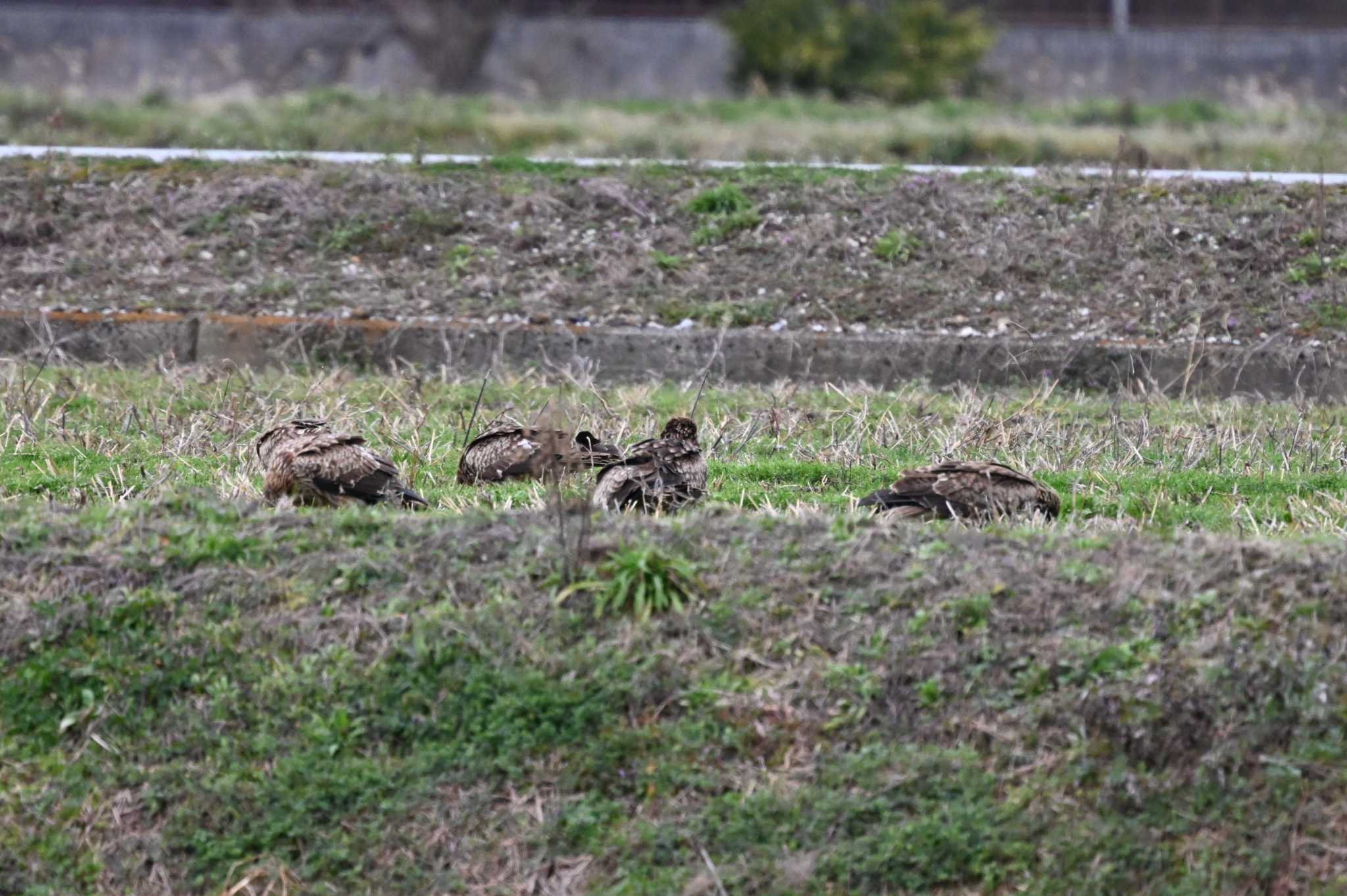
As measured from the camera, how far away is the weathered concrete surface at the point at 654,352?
938cm

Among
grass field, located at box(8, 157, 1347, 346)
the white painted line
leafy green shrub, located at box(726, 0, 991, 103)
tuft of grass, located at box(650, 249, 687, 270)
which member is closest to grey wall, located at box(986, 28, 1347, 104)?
leafy green shrub, located at box(726, 0, 991, 103)

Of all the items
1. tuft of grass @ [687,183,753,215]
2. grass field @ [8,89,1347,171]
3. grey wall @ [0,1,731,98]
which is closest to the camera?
tuft of grass @ [687,183,753,215]

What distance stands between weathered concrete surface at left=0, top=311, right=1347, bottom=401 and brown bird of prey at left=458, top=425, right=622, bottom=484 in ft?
9.32

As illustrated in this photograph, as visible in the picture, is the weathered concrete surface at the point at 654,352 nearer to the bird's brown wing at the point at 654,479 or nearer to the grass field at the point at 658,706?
the bird's brown wing at the point at 654,479

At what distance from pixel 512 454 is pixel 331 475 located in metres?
0.89

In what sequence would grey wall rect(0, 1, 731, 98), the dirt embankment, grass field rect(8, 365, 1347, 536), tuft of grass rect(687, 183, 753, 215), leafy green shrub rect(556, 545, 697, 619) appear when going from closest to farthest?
the dirt embankment
leafy green shrub rect(556, 545, 697, 619)
grass field rect(8, 365, 1347, 536)
tuft of grass rect(687, 183, 753, 215)
grey wall rect(0, 1, 731, 98)

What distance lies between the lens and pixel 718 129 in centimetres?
1748

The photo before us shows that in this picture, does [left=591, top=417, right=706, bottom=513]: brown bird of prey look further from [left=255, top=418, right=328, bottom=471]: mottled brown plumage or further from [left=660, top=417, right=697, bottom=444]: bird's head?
[left=255, top=418, right=328, bottom=471]: mottled brown plumage

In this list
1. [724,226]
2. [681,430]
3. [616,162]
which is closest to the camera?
[681,430]

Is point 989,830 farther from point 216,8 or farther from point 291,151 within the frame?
point 216,8

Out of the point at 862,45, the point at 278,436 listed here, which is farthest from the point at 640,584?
the point at 862,45

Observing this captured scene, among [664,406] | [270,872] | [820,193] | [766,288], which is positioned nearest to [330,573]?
[270,872]

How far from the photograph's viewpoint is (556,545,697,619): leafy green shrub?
4.78 metres

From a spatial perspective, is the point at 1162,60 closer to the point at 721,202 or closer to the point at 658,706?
the point at 721,202
